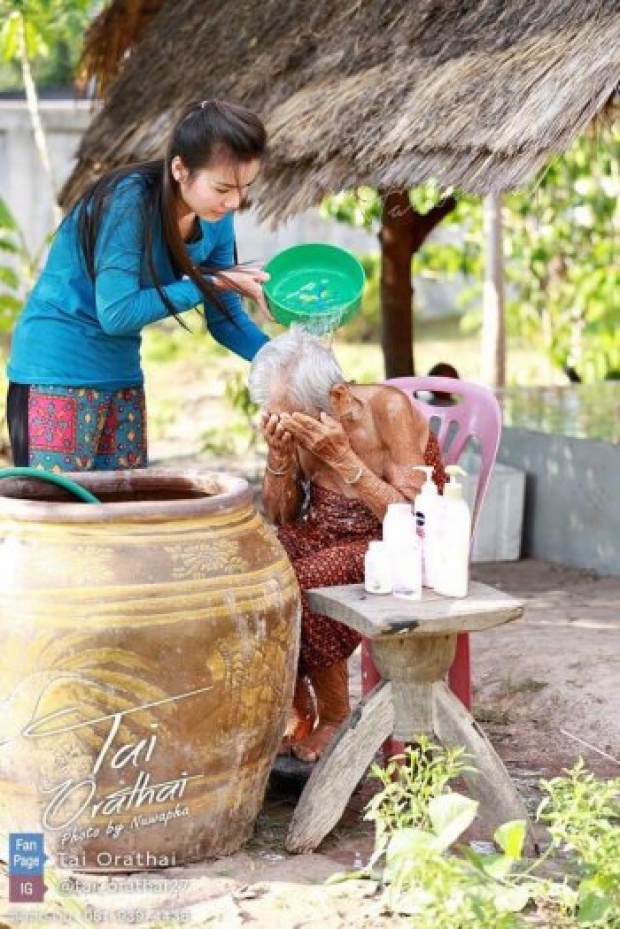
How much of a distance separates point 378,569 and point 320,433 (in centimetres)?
35

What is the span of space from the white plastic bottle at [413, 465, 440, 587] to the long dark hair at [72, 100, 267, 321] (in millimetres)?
732

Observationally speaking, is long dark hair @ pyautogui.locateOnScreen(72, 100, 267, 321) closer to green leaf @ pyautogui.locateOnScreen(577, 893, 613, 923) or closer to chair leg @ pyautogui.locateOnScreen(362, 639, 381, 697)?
chair leg @ pyautogui.locateOnScreen(362, 639, 381, 697)

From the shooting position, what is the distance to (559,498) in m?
6.86

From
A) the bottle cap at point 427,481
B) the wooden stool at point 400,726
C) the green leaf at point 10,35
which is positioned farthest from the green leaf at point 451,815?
the green leaf at point 10,35

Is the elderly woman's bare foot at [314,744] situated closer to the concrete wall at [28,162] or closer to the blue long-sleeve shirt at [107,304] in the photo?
the blue long-sleeve shirt at [107,304]

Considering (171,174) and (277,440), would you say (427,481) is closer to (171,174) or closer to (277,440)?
(277,440)

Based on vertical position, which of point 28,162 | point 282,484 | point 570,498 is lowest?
point 570,498

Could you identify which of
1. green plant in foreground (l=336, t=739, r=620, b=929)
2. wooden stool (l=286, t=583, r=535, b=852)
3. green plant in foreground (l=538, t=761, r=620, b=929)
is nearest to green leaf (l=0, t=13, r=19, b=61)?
wooden stool (l=286, t=583, r=535, b=852)

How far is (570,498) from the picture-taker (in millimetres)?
6801

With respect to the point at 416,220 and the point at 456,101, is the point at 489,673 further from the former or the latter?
the point at 416,220

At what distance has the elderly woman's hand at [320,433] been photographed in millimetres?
3764

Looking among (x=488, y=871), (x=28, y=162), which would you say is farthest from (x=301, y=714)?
(x=28, y=162)

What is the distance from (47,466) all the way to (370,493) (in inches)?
31.4

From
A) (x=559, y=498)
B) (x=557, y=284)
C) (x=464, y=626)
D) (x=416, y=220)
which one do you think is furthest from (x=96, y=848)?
(x=557, y=284)
